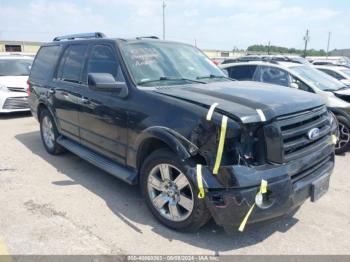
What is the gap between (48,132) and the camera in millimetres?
6434

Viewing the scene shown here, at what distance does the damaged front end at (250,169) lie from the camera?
115 inches

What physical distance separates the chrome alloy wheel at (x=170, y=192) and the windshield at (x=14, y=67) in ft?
30.1

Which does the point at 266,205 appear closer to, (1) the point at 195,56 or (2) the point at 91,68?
(1) the point at 195,56

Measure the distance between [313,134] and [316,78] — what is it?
4.75 meters

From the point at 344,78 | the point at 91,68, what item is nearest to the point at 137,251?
the point at 91,68

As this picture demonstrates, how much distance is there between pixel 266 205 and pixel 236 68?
5.91 meters

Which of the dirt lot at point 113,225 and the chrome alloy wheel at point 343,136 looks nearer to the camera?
the dirt lot at point 113,225

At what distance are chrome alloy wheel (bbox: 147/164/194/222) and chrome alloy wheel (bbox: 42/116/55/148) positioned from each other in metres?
3.22

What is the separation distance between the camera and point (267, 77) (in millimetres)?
7766

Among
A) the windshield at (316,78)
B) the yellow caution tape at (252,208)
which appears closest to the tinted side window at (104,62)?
the yellow caution tape at (252,208)

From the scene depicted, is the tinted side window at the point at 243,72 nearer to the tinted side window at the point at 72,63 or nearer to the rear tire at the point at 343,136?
the rear tire at the point at 343,136

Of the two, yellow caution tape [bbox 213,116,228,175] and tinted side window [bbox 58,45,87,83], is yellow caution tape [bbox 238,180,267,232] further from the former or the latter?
tinted side window [bbox 58,45,87,83]

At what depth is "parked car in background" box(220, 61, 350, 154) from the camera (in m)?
6.44

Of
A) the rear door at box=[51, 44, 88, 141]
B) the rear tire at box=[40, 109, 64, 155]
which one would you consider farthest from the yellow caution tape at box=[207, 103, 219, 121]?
the rear tire at box=[40, 109, 64, 155]
